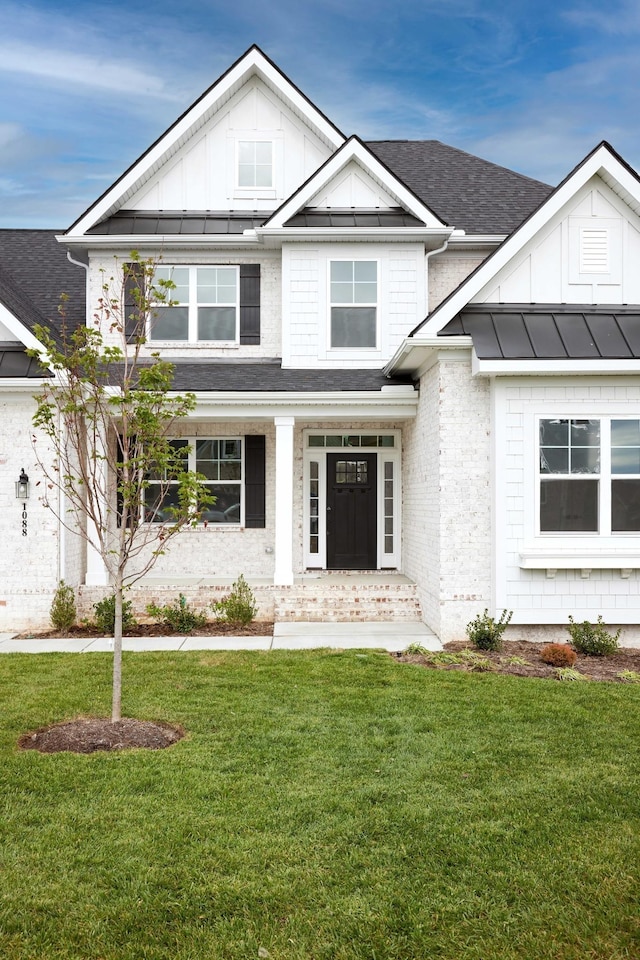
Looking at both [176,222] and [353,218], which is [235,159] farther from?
[353,218]

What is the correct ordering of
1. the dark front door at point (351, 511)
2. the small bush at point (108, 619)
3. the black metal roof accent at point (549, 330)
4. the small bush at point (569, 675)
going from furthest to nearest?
the dark front door at point (351, 511), the small bush at point (108, 619), the black metal roof accent at point (549, 330), the small bush at point (569, 675)

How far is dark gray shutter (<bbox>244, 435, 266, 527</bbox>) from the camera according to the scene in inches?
509

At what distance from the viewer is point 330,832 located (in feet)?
13.7

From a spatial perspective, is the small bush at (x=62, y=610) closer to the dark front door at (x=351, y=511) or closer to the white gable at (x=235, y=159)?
the dark front door at (x=351, y=511)

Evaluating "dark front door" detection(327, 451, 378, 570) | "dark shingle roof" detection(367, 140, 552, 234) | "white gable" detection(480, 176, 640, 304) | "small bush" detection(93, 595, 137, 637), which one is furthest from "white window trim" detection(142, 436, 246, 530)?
"dark shingle roof" detection(367, 140, 552, 234)

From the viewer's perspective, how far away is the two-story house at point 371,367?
9484 mm

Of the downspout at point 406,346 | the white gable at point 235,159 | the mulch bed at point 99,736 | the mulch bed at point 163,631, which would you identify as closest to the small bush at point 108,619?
the mulch bed at point 163,631

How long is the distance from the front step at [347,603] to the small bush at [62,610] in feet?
10.6

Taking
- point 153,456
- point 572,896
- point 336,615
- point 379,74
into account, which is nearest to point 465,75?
point 379,74

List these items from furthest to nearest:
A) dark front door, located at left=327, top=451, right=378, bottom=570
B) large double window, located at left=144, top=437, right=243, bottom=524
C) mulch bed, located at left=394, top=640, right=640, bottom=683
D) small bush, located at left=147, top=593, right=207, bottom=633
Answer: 1. dark front door, located at left=327, top=451, right=378, bottom=570
2. large double window, located at left=144, top=437, right=243, bottom=524
3. small bush, located at left=147, top=593, right=207, bottom=633
4. mulch bed, located at left=394, top=640, right=640, bottom=683

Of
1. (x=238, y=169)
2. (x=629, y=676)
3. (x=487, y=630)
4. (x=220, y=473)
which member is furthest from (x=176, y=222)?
(x=629, y=676)

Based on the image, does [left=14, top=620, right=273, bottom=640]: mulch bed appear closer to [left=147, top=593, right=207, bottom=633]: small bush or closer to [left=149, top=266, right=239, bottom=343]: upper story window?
[left=147, top=593, right=207, bottom=633]: small bush

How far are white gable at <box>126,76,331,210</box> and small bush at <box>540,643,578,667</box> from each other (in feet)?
31.6

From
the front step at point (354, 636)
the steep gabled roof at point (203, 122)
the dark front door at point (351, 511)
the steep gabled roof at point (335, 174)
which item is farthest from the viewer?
the dark front door at point (351, 511)
